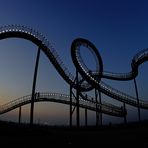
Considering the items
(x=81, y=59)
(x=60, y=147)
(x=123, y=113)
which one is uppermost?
(x=81, y=59)

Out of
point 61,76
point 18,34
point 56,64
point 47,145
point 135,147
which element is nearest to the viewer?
point 135,147

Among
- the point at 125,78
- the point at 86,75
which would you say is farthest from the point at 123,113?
the point at 86,75

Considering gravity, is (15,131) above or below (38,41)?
below

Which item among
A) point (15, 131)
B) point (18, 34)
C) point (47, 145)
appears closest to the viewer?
point (47, 145)

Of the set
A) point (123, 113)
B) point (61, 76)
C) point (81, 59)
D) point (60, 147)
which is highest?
point (81, 59)

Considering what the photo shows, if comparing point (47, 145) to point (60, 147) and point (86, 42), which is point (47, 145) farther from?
point (86, 42)

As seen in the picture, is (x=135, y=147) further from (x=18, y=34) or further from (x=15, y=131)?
(x=18, y=34)

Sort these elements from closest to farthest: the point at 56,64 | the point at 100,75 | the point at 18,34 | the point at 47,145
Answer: the point at 47,145 → the point at 18,34 → the point at 56,64 → the point at 100,75

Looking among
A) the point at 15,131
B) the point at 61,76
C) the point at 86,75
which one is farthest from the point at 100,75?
the point at 15,131

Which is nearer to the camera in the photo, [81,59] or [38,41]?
[38,41]
